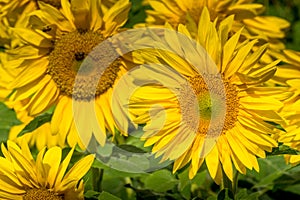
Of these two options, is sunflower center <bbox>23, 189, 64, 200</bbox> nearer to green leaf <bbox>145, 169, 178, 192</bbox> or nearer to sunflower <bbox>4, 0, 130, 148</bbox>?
sunflower <bbox>4, 0, 130, 148</bbox>

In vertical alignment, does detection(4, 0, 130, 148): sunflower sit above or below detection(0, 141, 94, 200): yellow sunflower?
above

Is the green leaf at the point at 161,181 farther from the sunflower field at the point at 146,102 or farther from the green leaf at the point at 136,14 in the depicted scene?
the green leaf at the point at 136,14

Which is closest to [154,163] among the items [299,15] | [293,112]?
[293,112]

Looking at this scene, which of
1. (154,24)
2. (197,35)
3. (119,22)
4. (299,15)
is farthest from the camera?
(299,15)

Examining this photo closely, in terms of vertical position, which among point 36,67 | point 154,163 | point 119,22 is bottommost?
Answer: point 154,163

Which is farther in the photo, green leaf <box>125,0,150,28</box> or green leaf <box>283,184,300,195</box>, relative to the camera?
green leaf <box>125,0,150,28</box>

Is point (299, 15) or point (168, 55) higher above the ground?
point (299, 15)

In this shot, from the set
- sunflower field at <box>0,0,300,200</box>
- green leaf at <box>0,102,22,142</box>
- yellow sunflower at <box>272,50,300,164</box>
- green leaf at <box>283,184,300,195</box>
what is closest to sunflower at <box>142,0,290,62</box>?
sunflower field at <box>0,0,300,200</box>

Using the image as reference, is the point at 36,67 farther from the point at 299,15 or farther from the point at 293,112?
the point at 299,15
